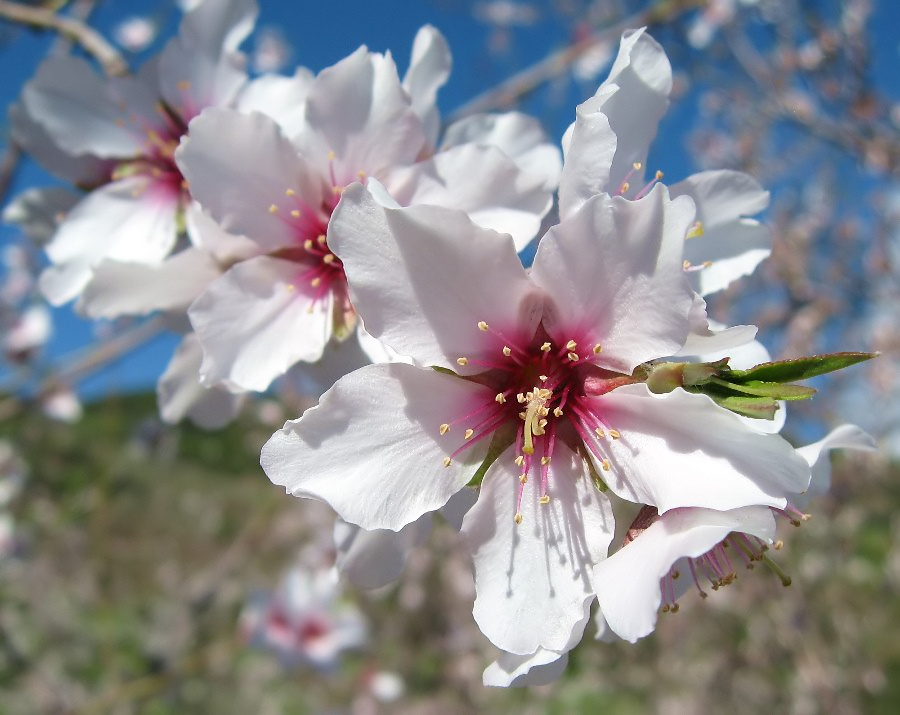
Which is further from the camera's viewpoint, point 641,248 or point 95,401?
point 95,401

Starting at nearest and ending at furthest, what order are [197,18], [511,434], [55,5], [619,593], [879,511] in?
[619,593] → [511,434] → [197,18] → [55,5] → [879,511]

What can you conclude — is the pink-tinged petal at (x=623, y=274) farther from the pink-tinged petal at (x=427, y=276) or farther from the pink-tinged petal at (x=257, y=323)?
the pink-tinged petal at (x=257, y=323)

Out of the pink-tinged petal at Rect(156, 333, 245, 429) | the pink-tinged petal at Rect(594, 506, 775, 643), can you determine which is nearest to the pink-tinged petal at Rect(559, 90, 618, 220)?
the pink-tinged petal at Rect(594, 506, 775, 643)

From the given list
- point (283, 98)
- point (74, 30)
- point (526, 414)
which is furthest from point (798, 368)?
point (74, 30)

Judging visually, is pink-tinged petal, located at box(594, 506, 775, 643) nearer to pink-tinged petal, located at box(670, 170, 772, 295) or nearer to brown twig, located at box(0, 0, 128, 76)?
pink-tinged petal, located at box(670, 170, 772, 295)

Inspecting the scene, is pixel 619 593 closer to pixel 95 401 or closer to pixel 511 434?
pixel 511 434

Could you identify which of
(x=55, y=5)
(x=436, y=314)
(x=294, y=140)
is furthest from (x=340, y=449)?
(x=55, y=5)

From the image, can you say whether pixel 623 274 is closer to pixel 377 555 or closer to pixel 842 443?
pixel 842 443
